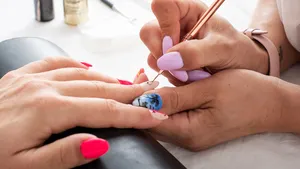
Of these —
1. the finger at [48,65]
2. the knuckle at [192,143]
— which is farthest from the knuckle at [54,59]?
the knuckle at [192,143]

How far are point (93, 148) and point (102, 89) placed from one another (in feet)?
0.48

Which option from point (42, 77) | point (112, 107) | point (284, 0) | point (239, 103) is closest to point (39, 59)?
point (42, 77)

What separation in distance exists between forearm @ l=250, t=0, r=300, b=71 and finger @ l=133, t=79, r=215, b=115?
0.79ft

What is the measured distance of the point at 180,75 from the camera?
2.18 ft

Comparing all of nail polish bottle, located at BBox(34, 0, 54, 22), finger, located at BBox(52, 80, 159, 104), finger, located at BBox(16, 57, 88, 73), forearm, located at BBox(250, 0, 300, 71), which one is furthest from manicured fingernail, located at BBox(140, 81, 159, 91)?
nail polish bottle, located at BBox(34, 0, 54, 22)

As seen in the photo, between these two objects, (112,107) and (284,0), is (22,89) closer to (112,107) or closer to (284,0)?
(112,107)

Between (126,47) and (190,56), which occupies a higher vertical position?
(190,56)

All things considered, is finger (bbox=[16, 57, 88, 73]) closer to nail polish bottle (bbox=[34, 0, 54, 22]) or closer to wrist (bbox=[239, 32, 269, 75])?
wrist (bbox=[239, 32, 269, 75])

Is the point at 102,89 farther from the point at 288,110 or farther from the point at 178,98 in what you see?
the point at 288,110

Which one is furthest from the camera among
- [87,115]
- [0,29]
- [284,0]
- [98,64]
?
[0,29]

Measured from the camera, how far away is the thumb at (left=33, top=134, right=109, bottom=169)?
50 cm

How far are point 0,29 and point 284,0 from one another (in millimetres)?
680

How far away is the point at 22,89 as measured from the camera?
60 cm

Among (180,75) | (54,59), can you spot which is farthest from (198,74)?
(54,59)
